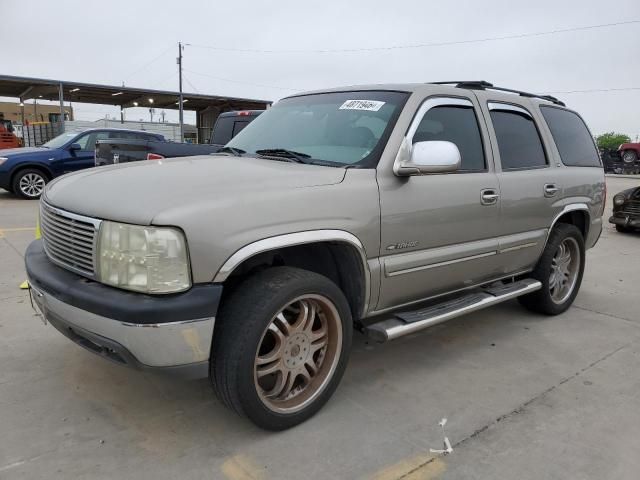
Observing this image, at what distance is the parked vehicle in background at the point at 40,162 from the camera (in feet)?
35.6

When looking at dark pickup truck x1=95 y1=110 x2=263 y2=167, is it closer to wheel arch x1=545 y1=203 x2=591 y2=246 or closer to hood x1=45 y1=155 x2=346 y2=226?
wheel arch x1=545 y1=203 x2=591 y2=246

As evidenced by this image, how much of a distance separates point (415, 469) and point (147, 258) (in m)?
1.55

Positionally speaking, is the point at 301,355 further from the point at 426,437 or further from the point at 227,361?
the point at 426,437

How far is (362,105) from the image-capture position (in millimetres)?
3293

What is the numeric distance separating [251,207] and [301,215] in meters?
0.27

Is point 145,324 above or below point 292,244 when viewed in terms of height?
below

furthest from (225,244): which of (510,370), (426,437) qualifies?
(510,370)

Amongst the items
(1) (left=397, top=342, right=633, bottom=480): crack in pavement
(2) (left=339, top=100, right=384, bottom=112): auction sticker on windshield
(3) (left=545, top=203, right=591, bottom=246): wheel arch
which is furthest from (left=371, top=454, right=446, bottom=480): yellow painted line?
(3) (left=545, top=203, right=591, bottom=246): wheel arch

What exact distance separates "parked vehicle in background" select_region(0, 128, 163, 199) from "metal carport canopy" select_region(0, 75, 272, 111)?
1524cm

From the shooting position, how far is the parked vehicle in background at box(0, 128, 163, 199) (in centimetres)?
1084

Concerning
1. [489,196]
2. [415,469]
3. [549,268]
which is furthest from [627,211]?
[415,469]

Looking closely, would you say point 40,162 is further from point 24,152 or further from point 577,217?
point 577,217

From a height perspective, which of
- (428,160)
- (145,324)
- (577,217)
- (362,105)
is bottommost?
(145,324)

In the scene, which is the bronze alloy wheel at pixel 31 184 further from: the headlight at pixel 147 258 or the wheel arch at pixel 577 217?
the wheel arch at pixel 577 217
